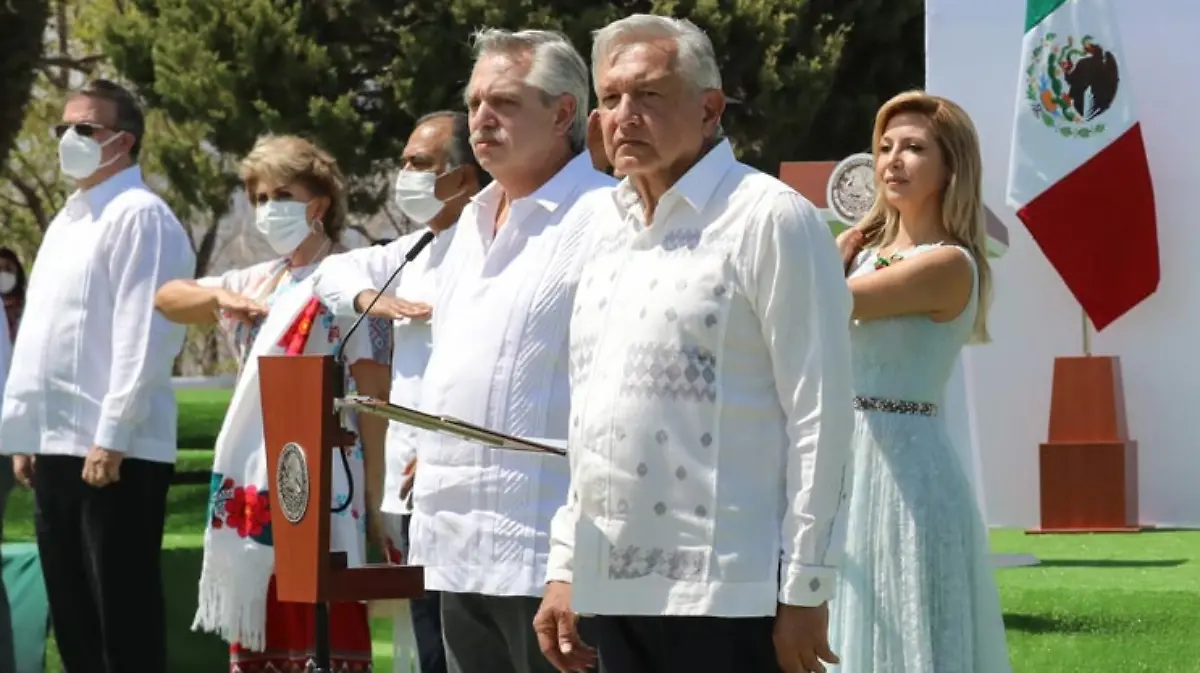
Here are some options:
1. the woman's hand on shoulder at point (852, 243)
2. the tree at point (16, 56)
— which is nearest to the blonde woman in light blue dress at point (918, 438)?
the woman's hand on shoulder at point (852, 243)

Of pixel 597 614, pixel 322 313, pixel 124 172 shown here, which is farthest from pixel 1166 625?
pixel 597 614

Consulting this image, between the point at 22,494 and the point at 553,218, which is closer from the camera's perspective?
the point at 553,218

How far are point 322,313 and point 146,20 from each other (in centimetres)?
1608

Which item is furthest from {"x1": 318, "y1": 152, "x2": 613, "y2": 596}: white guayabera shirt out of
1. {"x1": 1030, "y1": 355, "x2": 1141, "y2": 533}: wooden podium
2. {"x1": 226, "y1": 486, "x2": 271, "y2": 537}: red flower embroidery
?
{"x1": 1030, "y1": 355, "x2": 1141, "y2": 533}: wooden podium

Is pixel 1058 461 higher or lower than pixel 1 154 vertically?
lower

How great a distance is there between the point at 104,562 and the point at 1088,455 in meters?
5.05

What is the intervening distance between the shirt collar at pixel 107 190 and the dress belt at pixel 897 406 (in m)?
2.82

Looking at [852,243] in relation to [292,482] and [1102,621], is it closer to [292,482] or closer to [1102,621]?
[292,482]

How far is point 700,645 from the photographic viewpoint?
3182 mm

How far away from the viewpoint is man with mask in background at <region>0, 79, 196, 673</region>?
6328mm

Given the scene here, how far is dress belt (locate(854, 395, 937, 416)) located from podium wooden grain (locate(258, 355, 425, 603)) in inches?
42.0

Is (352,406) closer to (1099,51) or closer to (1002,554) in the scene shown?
(1002,554)

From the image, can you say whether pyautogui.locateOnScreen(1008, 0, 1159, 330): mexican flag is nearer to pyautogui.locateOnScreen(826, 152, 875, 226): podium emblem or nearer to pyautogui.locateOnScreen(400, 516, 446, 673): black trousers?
pyautogui.locateOnScreen(826, 152, 875, 226): podium emblem

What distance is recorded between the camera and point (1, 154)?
65.5 feet
